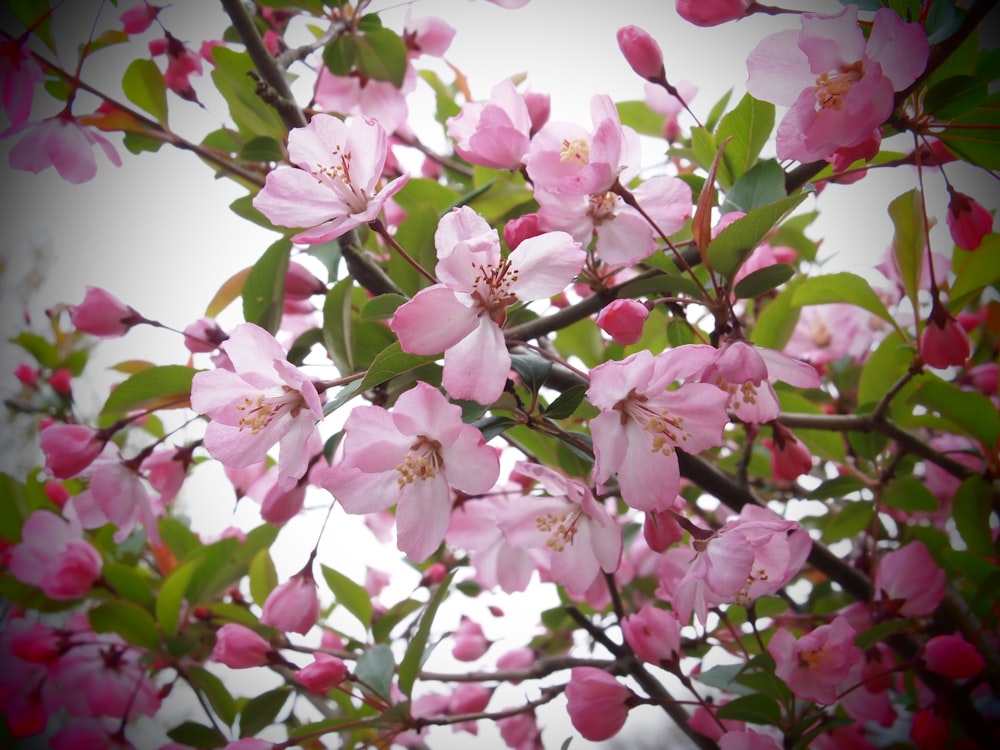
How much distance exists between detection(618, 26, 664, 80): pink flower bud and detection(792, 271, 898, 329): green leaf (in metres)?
0.33

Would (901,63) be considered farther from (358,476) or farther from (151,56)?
(151,56)

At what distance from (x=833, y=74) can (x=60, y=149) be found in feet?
2.86

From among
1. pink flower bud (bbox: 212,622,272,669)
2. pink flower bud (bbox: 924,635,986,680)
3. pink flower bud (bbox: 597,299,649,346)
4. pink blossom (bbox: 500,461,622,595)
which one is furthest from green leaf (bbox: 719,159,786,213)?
pink flower bud (bbox: 212,622,272,669)

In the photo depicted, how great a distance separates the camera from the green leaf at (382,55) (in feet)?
2.79

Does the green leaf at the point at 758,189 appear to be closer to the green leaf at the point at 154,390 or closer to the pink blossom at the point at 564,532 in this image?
the pink blossom at the point at 564,532

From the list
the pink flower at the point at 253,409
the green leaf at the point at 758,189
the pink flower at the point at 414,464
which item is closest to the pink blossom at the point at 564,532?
the pink flower at the point at 414,464

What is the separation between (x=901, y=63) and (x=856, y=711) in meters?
0.76

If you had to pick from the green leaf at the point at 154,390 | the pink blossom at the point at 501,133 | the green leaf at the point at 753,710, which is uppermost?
the pink blossom at the point at 501,133

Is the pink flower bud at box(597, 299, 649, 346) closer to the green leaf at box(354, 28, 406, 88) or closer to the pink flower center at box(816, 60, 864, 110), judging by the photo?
the pink flower center at box(816, 60, 864, 110)

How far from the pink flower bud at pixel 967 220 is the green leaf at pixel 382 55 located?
702 mm

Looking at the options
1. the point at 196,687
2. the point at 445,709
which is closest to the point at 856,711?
the point at 445,709

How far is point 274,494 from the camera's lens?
0.79 m

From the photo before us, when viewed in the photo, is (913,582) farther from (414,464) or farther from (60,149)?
(60,149)

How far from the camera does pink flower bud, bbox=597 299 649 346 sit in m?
0.50
